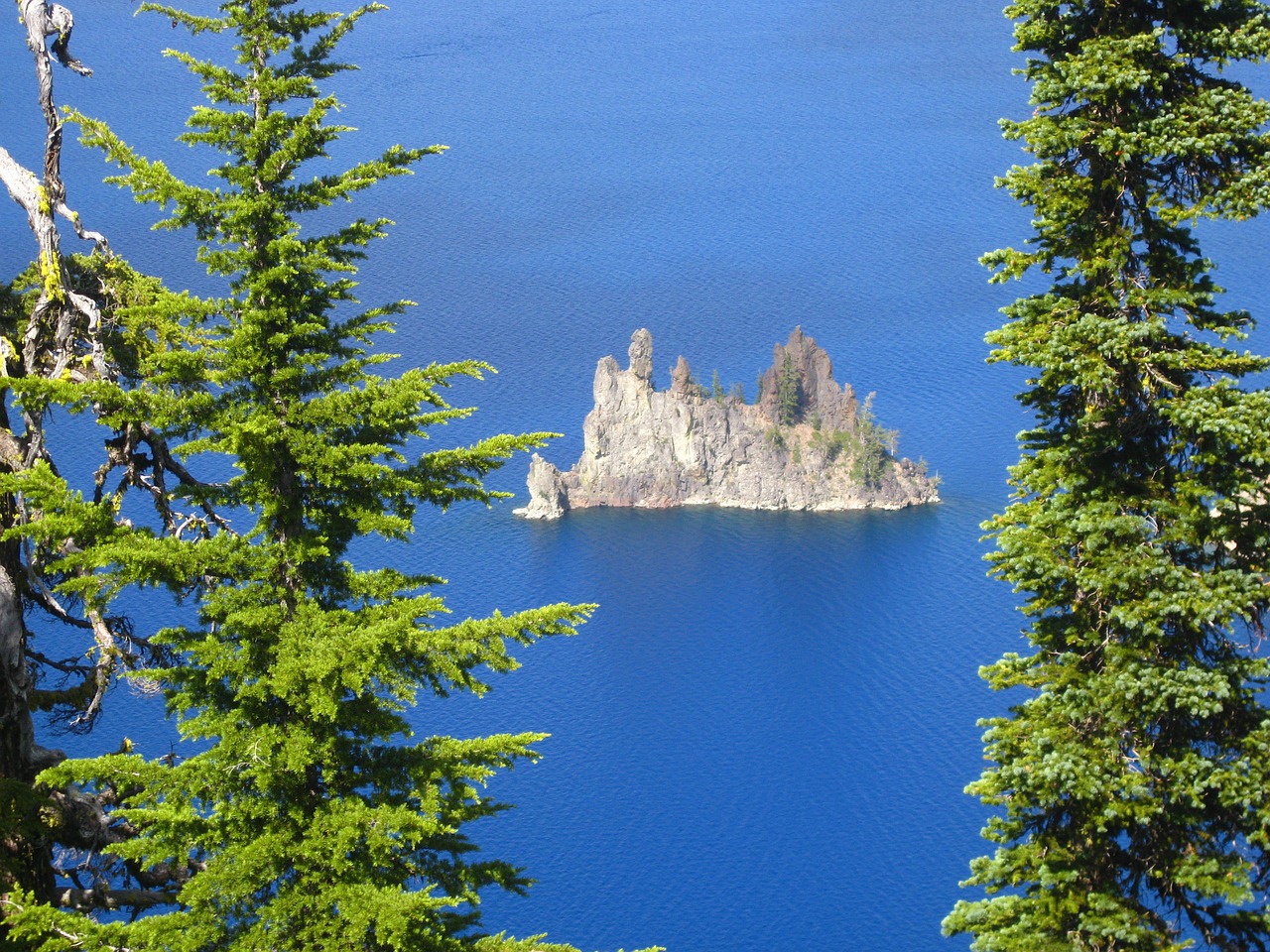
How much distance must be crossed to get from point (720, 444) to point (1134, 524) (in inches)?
4102

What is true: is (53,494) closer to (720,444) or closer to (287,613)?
(287,613)

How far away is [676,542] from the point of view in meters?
111

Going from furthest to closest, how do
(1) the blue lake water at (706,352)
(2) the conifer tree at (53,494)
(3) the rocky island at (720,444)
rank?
(3) the rocky island at (720,444)
(1) the blue lake water at (706,352)
(2) the conifer tree at (53,494)

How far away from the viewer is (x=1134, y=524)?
46.9ft

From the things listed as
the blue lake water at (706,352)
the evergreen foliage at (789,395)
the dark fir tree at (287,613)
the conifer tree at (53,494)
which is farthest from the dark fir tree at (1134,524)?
the evergreen foliage at (789,395)

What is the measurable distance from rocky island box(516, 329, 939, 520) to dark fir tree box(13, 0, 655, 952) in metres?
96.8

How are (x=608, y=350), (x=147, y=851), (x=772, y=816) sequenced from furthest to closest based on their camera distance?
(x=608, y=350)
(x=772, y=816)
(x=147, y=851)

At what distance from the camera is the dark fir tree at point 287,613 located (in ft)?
45.0

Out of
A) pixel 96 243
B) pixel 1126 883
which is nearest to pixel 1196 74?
pixel 1126 883

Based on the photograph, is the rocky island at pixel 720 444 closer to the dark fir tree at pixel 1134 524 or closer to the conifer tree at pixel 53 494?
the conifer tree at pixel 53 494

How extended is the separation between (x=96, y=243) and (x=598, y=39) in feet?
570

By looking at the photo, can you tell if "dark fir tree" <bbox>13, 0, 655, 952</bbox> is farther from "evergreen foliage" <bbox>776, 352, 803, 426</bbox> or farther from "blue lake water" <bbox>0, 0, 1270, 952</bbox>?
"evergreen foliage" <bbox>776, 352, 803, 426</bbox>

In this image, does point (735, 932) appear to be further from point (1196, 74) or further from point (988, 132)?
point (988, 132)

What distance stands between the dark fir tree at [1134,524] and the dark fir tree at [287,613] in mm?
4750
